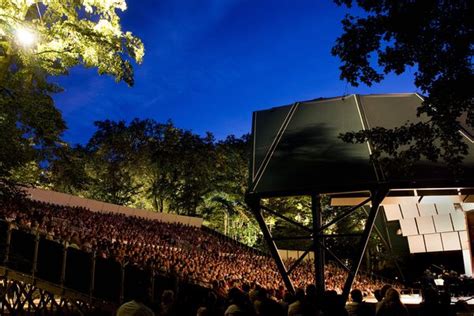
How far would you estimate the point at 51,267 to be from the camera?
9.74m

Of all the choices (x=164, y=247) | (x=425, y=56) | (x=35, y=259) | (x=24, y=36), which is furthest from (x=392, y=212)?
(x=24, y=36)

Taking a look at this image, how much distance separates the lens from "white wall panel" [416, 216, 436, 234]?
65.2 feet

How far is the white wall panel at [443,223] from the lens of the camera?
1923 cm

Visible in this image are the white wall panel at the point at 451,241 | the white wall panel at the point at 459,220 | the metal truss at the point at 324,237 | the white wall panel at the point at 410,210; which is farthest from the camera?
the white wall panel at the point at 410,210

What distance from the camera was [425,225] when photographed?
20.1 meters

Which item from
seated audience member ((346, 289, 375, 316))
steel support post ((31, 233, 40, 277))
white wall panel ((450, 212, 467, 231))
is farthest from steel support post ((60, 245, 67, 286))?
white wall panel ((450, 212, 467, 231))

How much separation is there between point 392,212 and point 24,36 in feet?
57.1

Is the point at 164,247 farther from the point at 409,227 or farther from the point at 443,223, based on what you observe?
the point at 443,223

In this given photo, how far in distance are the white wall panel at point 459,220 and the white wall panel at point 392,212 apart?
2311 millimetres

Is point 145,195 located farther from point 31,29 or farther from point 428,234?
point 31,29

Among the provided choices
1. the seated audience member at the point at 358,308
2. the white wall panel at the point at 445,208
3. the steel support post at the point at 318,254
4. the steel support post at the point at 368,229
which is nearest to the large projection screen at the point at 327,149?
the steel support post at the point at 368,229

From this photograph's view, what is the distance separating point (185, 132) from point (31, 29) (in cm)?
3158

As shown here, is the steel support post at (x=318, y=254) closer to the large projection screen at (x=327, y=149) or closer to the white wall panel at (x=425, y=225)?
the large projection screen at (x=327, y=149)

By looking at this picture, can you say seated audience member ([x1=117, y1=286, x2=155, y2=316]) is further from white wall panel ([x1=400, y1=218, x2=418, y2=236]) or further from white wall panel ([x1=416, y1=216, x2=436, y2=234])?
white wall panel ([x1=400, y1=218, x2=418, y2=236])
